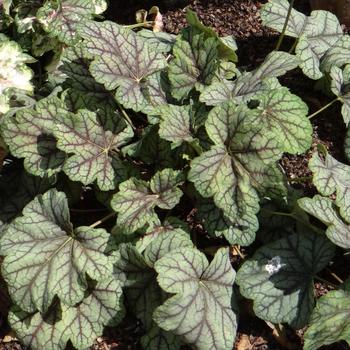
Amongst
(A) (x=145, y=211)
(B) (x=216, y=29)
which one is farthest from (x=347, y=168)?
(B) (x=216, y=29)

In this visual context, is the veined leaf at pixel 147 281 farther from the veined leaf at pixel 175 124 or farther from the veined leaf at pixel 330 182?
the veined leaf at pixel 330 182

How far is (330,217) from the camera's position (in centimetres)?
328

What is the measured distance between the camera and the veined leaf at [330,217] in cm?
320

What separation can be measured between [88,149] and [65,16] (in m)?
0.90

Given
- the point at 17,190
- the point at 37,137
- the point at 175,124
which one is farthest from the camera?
the point at 17,190

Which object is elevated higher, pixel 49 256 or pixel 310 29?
pixel 310 29

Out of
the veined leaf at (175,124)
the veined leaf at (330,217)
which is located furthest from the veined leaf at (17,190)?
the veined leaf at (330,217)

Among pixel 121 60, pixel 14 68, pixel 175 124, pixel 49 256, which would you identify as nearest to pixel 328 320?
pixel 175 124

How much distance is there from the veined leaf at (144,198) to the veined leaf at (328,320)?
839 mm

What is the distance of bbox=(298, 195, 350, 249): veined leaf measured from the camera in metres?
3.20

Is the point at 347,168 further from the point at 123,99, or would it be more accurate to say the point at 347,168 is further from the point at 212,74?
the point at 123,99

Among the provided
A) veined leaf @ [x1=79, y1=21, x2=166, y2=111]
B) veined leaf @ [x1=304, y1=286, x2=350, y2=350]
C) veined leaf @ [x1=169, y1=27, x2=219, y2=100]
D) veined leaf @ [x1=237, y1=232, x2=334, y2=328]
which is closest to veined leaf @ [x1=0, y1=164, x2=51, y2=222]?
veined leaf @ [x1=79, y1=21, x2=166, y2=111]

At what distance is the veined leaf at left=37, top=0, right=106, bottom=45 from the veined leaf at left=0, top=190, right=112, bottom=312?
0.95 meters

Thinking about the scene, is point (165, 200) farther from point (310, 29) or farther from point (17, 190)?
point (310, 29)
